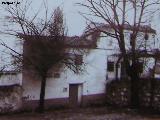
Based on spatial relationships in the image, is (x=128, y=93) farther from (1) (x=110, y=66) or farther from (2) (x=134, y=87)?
(1) (x=110, y=66)

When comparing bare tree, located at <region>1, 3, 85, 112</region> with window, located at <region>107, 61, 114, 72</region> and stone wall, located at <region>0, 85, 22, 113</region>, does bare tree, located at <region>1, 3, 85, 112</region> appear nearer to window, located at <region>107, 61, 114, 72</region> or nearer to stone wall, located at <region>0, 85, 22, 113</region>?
stone wall, located at <region>0, 85, 22, 113</region>

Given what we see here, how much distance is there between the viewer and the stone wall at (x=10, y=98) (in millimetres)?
23672

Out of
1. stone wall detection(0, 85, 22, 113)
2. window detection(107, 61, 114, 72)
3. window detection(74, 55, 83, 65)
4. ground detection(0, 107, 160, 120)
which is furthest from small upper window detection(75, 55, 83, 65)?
stone wall detection(0, 85, 22, 113)

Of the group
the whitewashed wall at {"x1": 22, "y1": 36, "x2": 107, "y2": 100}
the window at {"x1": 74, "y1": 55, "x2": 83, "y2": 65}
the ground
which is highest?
the window at {"x1": 74, "y1": 55, "x2": 83, "y2": 65}

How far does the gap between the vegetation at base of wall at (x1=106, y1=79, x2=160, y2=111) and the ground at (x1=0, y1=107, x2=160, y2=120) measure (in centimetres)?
131

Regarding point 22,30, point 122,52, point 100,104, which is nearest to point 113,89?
point 100,104

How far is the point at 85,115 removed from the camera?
2442 cm

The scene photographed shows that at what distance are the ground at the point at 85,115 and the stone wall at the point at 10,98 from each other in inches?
19.9

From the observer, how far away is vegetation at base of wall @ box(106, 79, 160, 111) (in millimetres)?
26406

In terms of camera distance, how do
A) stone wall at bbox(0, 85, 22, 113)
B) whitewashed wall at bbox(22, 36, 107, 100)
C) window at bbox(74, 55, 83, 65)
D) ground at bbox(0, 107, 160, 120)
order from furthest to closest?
window at bbox(74, 55, 83, 65), whitewashed wall at bbox(22, 36, 107, 100), stone wall at bbox(0, 85, 22, 113), ground at bbox(0, 107, 160, 120)

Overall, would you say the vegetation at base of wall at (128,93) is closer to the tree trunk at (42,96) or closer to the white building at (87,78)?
the white building at (87,78)

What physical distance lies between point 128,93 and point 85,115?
175 inches

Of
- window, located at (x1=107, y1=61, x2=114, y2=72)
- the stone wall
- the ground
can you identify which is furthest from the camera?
window, located at (x1=107, y1=61, x2=114, y2=72)

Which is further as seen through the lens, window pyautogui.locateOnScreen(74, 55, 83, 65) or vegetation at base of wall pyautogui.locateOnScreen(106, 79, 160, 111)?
vegetation at base of wall pyautogui.locateOnScreen(106, 79, 160, 111)
